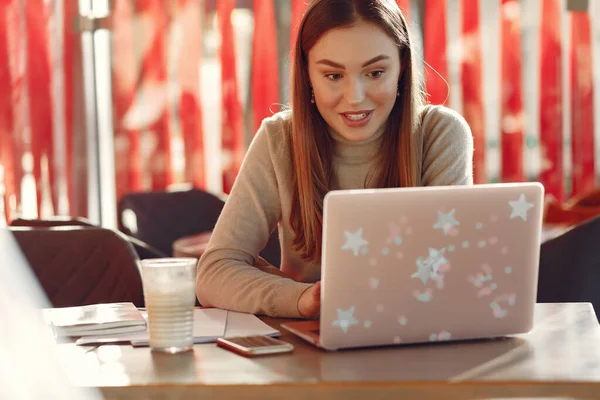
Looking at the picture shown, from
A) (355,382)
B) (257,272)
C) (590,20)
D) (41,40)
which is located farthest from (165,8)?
(355,382)

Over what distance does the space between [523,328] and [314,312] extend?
0.32 metres

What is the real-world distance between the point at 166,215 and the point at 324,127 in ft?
6.08

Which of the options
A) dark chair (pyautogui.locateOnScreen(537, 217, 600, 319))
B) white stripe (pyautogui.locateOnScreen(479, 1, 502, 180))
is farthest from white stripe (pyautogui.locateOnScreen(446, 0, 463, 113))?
dark chair (pyautogui.locateOnScreen(537, 217, 600, 319))

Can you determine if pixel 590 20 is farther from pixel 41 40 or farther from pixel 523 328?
pixel 523 328

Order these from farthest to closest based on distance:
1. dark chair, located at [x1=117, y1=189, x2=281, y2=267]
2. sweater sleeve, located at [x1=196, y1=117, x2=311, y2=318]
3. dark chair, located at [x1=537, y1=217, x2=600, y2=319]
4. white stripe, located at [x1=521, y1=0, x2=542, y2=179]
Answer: white stripe, located at [x1=521, y1=0, x2=542, y2=179] < dark chair, located at [x1=117, y1=189, x2=281, y2=267] < dark chair, located at [x1=537, y1=217, x2=600, y2=319] < sweater sleeve, located at [x1=196, y1=117, x2=311, y2=318]

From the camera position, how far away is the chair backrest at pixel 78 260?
6.49 ft

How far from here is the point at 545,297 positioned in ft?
7.06

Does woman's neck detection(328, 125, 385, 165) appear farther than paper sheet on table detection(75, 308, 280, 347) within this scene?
Yes

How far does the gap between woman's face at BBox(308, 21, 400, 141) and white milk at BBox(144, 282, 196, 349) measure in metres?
0.71

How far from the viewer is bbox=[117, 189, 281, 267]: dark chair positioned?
144 inches

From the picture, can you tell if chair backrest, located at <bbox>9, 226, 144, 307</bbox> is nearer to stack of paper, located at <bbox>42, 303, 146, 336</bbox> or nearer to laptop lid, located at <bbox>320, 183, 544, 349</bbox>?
stack of paper, located at <bbox>42, 303, 146, 336</bbox>

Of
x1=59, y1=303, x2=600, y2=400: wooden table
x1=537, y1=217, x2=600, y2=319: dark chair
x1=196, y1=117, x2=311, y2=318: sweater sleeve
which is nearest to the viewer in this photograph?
x1=59, y1=303, x2=600, y2=400: wooden table

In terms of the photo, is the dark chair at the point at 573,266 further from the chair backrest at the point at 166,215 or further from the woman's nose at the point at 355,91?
the chair backrest at the point at 166,215

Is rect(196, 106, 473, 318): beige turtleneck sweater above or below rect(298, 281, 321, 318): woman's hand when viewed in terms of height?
above
